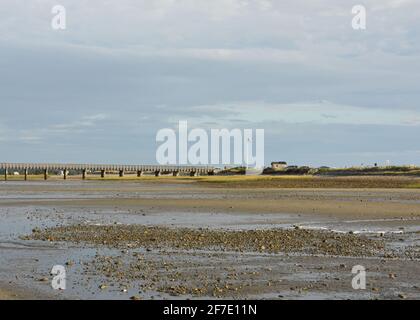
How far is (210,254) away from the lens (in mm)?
20859

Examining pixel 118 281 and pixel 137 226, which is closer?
pixel 118 281

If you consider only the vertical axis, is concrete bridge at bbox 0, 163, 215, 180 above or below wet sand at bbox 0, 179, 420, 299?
above

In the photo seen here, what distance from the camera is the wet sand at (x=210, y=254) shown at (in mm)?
15391

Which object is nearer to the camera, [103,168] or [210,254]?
[210,254]

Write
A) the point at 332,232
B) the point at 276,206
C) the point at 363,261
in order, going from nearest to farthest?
1. the point at 363,261
2. the point at 332,232
3. the point at 276,206

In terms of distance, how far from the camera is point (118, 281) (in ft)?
53.1

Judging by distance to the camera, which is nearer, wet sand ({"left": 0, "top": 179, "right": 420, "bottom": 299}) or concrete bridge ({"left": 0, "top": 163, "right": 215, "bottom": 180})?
wet sand ({"left": 0, "top": 179, "right": 420, "bottom": 299})

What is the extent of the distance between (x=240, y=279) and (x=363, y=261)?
15.5 ft

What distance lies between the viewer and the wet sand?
15.4m

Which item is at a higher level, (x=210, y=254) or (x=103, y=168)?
(x=103, y=168)

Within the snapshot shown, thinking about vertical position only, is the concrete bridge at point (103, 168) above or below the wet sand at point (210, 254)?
above

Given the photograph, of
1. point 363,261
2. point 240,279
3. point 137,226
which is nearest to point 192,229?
point 137,226

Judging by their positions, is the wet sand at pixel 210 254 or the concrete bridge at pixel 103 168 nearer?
the wet sand at pixel 210 254
